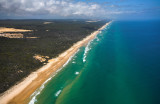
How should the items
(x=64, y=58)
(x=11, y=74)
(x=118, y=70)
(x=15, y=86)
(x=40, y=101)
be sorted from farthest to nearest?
(x=64, y=58)
(x=118, y=70)
(x=11, y=74)
(x=15, y=86)
(x=40, y=101)

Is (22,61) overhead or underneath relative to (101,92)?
overhead

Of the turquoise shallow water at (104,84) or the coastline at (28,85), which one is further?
the coastline at (28,85)

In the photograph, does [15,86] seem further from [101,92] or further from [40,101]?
[101,92]

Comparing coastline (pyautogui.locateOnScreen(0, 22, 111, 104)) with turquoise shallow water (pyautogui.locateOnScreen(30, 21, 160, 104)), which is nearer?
turquoise shallow water (pyautogui.locateOnScreen(30, 21, 160, 104))

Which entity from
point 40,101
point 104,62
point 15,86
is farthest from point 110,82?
point 15,86

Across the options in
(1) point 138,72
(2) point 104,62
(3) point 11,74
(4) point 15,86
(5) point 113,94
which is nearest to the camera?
(5) point 113,94

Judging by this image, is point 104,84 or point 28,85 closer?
point 28,85

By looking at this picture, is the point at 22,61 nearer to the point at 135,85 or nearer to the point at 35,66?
the point at 35,66

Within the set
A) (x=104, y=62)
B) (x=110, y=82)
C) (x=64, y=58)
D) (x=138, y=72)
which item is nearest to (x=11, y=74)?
(x=64, y=58)

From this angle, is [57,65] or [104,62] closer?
[57,65]
